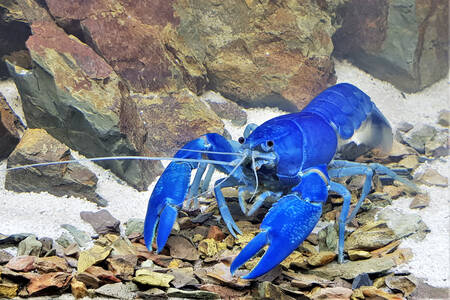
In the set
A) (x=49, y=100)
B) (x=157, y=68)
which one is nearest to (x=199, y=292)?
(x=49, y=100)

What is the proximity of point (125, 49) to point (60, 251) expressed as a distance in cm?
273

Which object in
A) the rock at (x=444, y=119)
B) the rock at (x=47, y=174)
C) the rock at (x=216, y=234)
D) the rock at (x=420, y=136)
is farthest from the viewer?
the rock at (x=444, y=119)

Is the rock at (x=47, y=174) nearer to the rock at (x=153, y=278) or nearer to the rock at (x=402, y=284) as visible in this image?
the rock at (x=153, y=278)

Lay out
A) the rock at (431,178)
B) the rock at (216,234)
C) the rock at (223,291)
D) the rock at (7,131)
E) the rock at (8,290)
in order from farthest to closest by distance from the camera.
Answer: the rock at (431,178) → the rock at (7,131) → the rock at (216,234) → the rock at (223,291) → the rock at (8,290)

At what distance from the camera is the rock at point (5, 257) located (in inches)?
105

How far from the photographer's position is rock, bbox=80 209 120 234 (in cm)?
331

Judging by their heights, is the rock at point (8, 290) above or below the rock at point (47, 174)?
above

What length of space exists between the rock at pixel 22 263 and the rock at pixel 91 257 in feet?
0.94

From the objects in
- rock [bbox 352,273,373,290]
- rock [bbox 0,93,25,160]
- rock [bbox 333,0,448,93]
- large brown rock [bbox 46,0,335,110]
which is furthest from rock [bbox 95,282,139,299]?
rock [bbox 333,0,448,93]

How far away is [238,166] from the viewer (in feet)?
11.3

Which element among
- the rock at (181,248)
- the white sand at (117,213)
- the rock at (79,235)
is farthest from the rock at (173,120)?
the rock at (181,248)

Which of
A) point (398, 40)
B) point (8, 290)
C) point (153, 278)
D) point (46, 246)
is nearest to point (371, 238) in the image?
point (153, 278)

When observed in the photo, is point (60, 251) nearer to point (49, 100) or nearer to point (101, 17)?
point (49, 100)

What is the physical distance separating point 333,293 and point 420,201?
1871 millimetres
